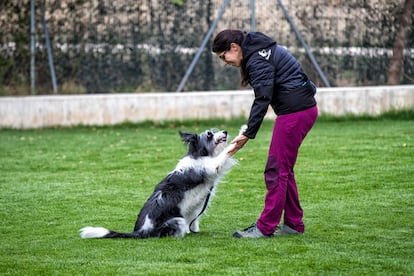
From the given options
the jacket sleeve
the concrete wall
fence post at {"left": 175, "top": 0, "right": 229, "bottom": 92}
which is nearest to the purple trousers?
the jacket sleeve

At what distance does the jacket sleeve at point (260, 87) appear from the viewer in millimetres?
6965

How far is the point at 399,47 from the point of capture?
1709 centimetres

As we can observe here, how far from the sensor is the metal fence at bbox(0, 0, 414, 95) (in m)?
17.1

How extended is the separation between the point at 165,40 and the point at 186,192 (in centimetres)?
1023

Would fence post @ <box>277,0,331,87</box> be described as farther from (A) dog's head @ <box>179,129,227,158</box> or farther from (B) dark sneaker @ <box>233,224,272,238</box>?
(B) dark sneaker @ <box>233,224,272,238</box>

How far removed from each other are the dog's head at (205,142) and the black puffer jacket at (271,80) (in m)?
0.49

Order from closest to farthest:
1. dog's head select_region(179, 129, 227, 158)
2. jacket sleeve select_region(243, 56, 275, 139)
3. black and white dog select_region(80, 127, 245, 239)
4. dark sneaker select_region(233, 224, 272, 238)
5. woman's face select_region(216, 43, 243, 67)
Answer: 1. jacket sleeve select_region(243, 56, 275, 139)
2. woman's face select_region(216, 43, 243, 67)
3. dark sneaker select_region(233, 224, 272, 238)
4. black and white dog select_region(80, 127, 245, 239)
5. dog's head select_region(179, 129, 227, 158)

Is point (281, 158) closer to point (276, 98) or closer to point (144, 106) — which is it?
point (276, 98)

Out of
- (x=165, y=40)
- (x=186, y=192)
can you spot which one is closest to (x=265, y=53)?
(x=186, y=192)

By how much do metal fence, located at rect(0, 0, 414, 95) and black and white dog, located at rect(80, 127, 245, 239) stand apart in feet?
Result: 31.8

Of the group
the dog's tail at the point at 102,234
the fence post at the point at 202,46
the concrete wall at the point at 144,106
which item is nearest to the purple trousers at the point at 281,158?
the dog's tail at the point at 102,234

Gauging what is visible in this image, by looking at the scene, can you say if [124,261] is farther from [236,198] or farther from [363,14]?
[363,14]

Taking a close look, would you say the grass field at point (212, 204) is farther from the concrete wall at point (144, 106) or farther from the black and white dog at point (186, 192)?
the concrete wall at point (144, 106)

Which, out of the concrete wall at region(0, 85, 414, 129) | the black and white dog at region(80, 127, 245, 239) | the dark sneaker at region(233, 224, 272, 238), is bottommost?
the concrete wall at region(0, 85, 414, 129)
